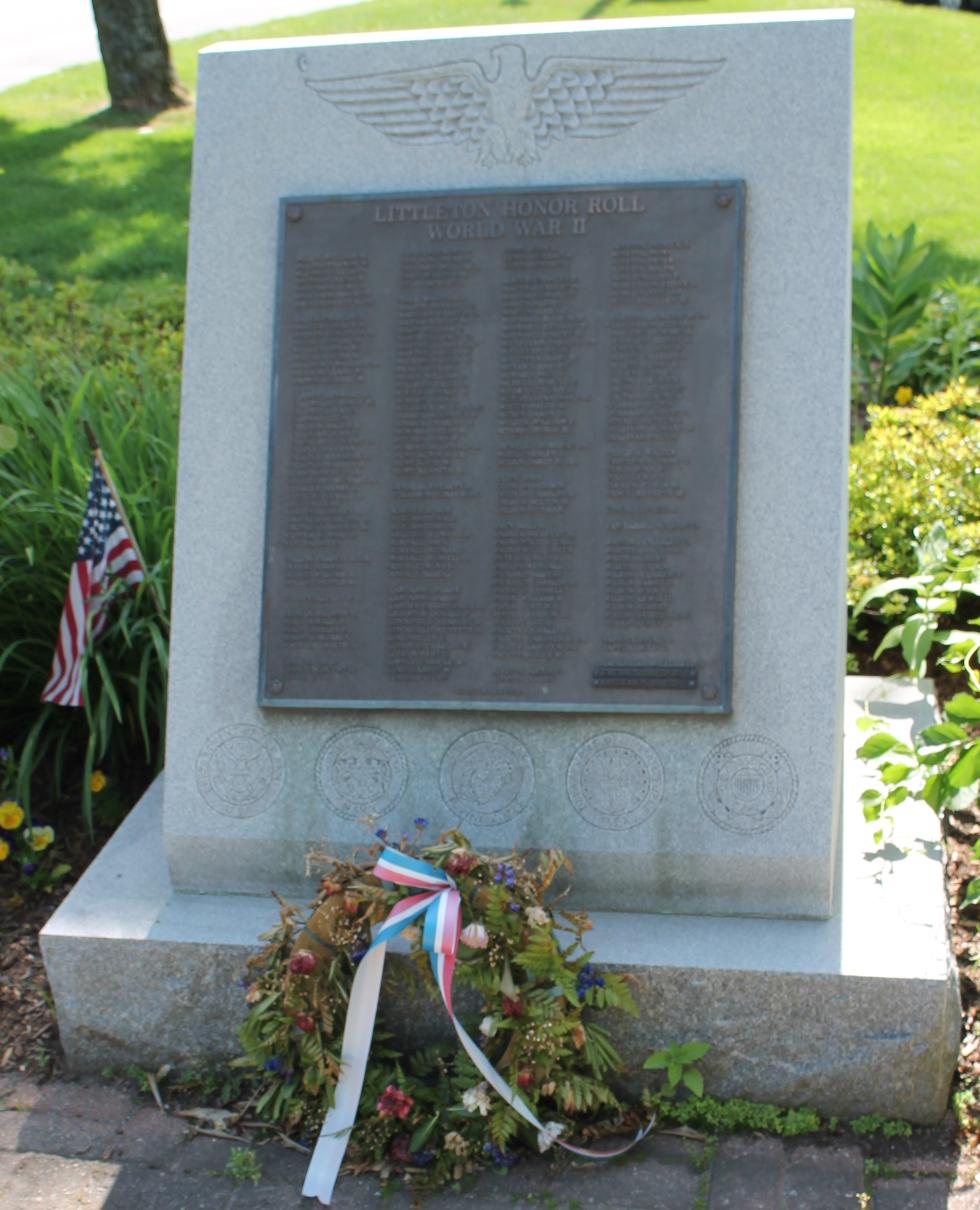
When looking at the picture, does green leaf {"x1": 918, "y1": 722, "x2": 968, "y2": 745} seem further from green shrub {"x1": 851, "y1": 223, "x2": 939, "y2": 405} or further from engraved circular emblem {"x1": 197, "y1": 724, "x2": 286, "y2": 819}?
green shrub {"x1": 851, "y1": 223, "x2": 939, "y2": 405}

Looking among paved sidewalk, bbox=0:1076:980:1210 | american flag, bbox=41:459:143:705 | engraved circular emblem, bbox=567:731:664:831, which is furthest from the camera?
american flag, bbox=41:459:143:705

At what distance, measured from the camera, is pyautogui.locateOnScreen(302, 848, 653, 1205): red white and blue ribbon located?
3.37 m

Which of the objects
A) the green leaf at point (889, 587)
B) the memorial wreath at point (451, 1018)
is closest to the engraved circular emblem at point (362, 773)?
the memorial wreath at point (451, 1018)

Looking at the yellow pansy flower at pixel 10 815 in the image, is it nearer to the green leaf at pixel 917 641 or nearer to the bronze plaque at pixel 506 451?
the bronze plaque at pixel 506 451

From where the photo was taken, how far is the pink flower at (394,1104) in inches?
136

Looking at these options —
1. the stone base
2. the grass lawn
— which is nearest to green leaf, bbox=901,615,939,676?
the stone base

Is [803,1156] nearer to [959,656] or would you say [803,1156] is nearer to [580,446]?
[959,656]

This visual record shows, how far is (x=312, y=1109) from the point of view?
359 cm

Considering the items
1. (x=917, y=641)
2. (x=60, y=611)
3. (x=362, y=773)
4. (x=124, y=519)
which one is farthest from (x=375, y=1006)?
(x=60, y=611)

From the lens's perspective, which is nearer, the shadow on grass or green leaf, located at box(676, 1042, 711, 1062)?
green leaf, located at box(676, 1042, 711, 1062)

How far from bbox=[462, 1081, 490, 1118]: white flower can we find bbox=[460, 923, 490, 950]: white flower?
353mm

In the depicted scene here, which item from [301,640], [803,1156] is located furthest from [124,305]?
[803,1156]

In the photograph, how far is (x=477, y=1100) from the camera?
339 cm

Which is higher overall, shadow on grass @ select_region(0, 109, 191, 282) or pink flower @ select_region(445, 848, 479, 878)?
shadow on grass @ select_region(0, 109, 191, 282)
